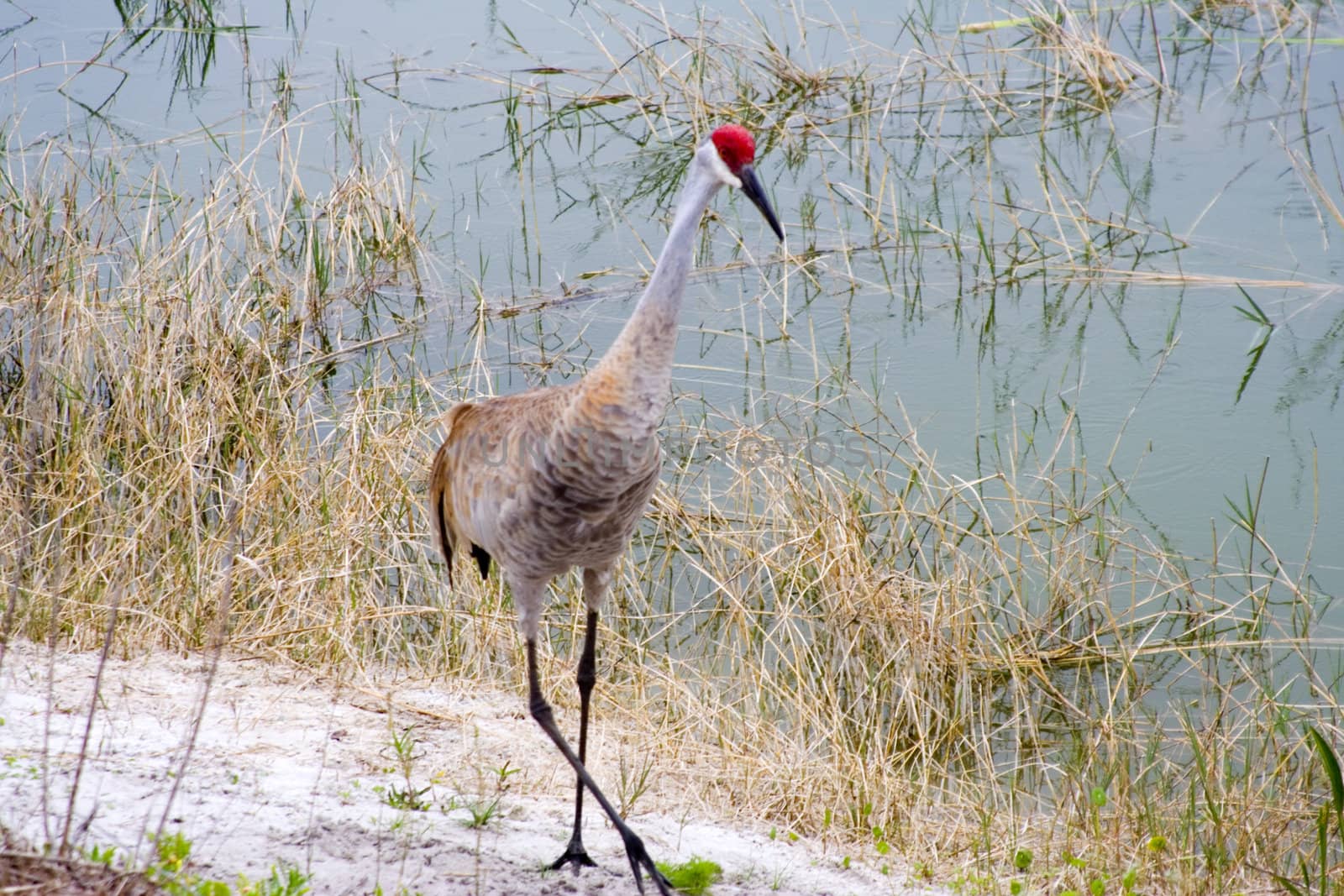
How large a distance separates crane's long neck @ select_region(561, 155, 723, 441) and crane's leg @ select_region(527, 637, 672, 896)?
28.1 inches

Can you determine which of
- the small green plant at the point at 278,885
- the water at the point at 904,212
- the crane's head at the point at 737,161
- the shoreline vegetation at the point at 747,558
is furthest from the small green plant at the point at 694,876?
the water at the point at 904,212

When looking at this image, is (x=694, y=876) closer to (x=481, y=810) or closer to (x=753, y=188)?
(x=481, y=810)

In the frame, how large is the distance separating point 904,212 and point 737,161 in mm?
4079

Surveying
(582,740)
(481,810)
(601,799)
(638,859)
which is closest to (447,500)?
(582,740)

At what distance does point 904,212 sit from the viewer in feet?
22.0

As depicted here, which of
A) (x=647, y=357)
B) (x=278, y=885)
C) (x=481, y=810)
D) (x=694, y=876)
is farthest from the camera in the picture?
(x=481, y=810)

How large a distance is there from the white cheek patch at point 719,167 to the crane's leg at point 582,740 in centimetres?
106

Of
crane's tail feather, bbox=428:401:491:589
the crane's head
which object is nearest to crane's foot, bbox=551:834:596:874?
crane's tail feather, bbox=428:401:491:589

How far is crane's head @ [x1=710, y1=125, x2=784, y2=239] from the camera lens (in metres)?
2.78

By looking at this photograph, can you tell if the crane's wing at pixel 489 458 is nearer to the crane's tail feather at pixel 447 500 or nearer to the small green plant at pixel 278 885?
the crane's tail feather at pixel 447 500

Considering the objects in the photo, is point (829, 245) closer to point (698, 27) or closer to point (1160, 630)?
point (698, 27)

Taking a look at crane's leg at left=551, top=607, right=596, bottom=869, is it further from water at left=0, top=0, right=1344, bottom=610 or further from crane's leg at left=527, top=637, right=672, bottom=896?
water at left=0, top=0, right=1344, bottom=610

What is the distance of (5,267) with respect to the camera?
16.3ft

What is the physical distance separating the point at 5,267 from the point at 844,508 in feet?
10.6
